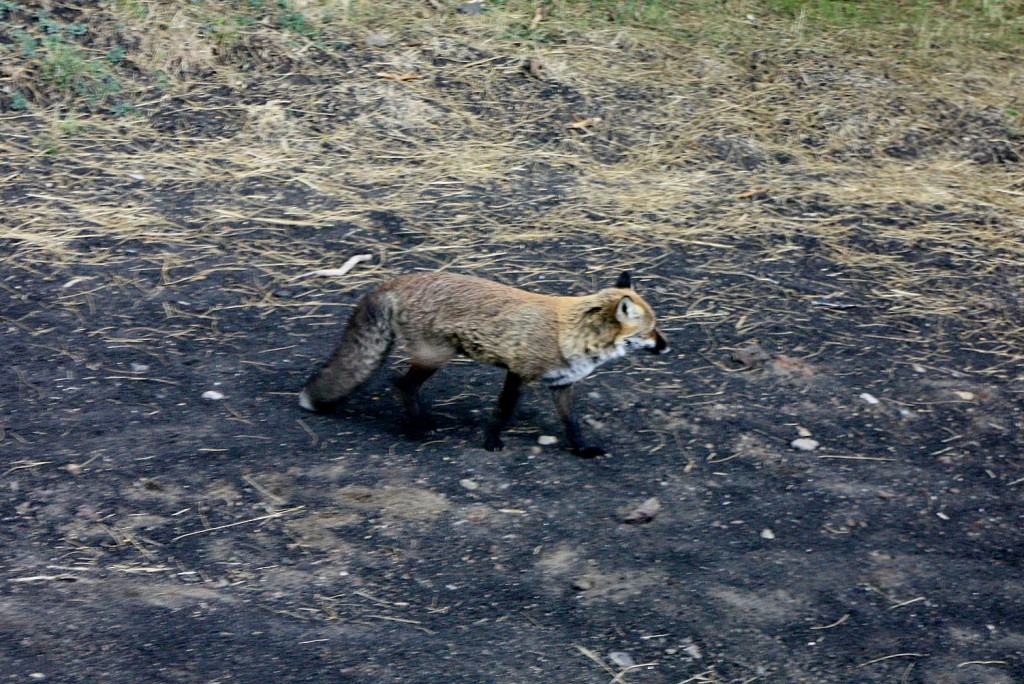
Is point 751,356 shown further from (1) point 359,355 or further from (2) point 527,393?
(1) point 359,355

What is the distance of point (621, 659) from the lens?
394 centimetres

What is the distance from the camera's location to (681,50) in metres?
10.5

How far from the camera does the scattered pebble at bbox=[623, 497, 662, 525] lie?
476 cm

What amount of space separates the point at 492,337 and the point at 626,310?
2.20 feet

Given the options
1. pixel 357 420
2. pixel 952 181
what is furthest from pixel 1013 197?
pixel 357 420

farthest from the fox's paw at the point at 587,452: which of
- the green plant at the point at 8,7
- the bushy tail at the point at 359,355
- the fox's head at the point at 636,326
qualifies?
the green plant at the point at 8,7

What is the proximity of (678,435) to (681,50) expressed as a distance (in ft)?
20.1

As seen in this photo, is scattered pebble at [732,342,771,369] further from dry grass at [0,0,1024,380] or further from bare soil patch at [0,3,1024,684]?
dry grass at [0,0,1024,380]

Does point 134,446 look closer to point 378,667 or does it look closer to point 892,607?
point 378,667

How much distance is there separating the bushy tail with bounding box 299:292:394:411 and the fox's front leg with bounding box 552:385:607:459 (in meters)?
0.92

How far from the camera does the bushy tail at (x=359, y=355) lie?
5250 millimetres

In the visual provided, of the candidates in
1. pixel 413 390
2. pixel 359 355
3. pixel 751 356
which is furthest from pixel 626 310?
pixel 751 356

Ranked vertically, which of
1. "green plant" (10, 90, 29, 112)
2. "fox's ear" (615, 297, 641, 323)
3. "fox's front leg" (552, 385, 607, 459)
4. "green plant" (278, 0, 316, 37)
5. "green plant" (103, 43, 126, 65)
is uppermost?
"green plant" (278, 0, 316, 37)

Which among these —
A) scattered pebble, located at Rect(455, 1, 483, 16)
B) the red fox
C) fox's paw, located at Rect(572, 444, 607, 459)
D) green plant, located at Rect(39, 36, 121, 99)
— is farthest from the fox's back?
scattered pebble, located at Rect(455, 1, 483, 16)
